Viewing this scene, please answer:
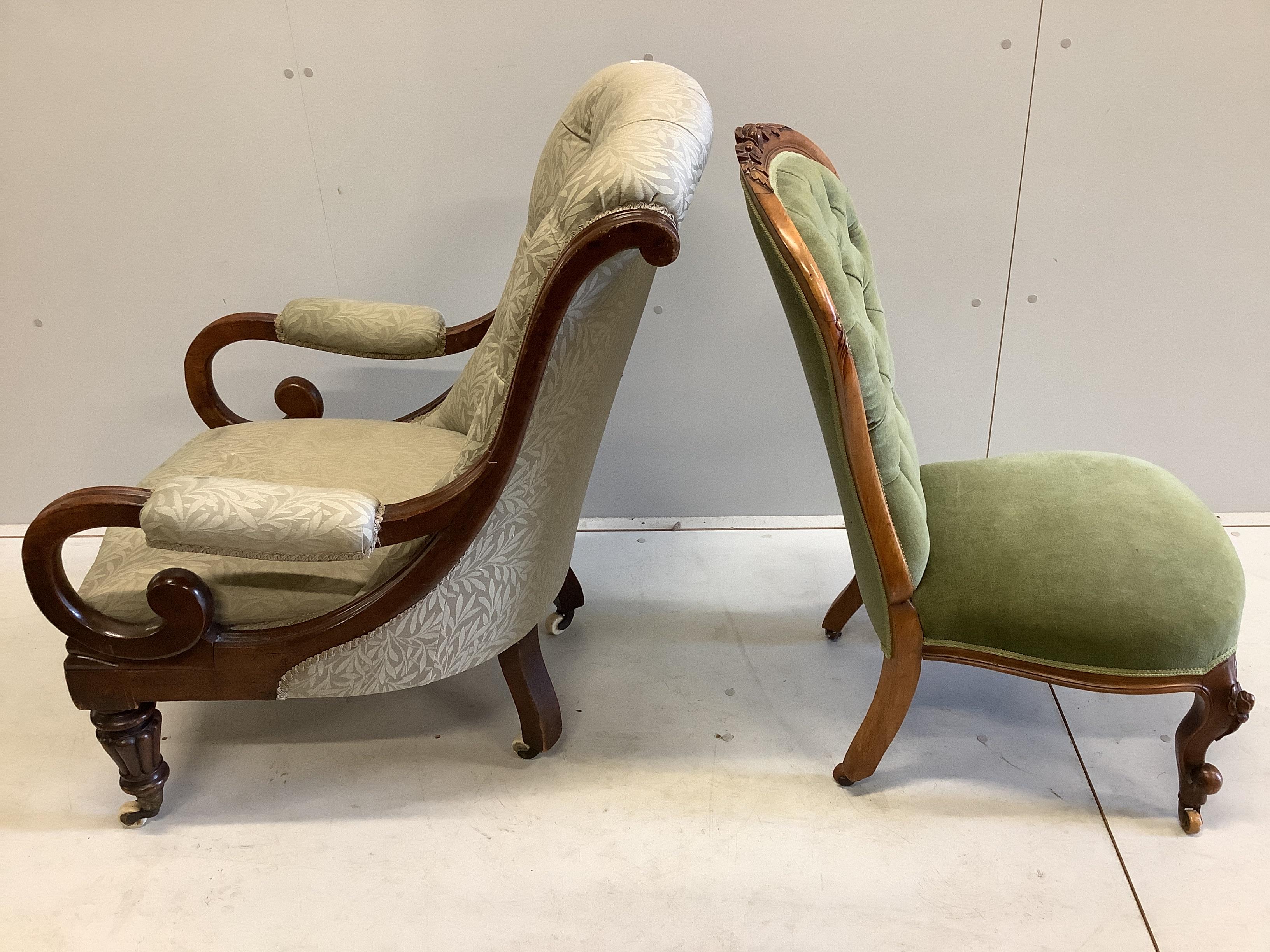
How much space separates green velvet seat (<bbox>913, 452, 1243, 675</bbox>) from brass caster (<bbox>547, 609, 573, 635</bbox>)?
2.40ft

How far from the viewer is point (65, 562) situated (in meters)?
1.96

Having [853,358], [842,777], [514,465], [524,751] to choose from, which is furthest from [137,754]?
[853,358]

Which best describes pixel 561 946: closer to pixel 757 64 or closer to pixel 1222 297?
pixel 757 64

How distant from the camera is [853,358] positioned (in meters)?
1.06

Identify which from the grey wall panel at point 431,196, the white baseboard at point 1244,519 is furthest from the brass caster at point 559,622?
the white baseboard at point 1244,519

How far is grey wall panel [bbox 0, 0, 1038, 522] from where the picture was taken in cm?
160

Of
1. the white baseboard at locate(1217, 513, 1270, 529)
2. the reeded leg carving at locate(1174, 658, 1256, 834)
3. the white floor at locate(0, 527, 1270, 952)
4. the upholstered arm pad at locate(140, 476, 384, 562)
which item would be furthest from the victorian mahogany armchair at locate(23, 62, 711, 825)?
the white baseboard at locate(1217, 513, 1270, 529)

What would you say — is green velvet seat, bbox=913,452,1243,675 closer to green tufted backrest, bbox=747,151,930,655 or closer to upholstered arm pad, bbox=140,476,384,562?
green tufted backrest, bbox=747,151,930,655

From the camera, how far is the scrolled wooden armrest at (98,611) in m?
1.08

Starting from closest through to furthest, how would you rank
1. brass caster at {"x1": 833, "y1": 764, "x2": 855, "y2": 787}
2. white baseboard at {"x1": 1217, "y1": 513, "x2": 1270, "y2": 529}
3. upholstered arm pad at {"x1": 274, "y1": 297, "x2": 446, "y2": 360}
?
brass caster at {"x1": 833, "y1": 764, "x2": 855, "y2": 787}, upholstered arm pad at {"x1": 274, "y1": 297, "x2": 446, "y2": 360}, white baseboard at {"x1": 1217, "y1": 513, "x2": 1270, "y2": 529}

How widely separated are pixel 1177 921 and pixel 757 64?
151 centimetres

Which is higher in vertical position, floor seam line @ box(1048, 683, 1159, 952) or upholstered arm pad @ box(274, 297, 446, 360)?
upholstered arm pad @ box(274, 297, 446, 360)

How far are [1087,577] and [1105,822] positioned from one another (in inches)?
15.4

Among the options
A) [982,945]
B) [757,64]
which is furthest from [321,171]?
[982,945]
